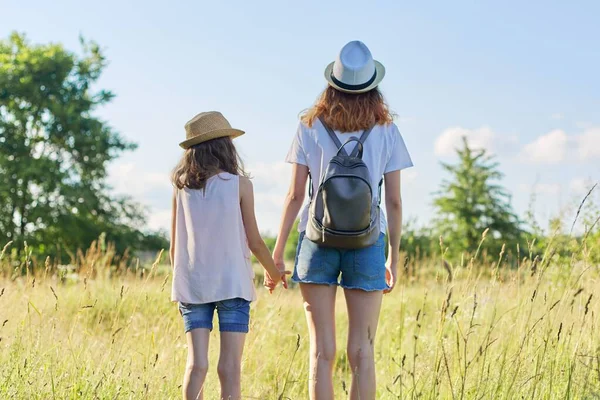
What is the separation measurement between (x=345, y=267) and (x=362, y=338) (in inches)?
15.1

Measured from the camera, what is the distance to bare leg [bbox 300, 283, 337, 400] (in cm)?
345

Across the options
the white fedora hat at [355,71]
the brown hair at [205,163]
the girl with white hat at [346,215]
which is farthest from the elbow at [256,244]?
the white fedora hat at [355,71]

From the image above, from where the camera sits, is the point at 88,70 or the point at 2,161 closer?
the point at 2,161

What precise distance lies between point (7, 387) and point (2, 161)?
19.2 m

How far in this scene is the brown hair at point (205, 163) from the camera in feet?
11.9

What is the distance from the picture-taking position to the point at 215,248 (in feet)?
11.8

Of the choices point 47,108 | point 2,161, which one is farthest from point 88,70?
point 2,161

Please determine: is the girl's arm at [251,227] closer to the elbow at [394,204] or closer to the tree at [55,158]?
the elbow at [394,204]

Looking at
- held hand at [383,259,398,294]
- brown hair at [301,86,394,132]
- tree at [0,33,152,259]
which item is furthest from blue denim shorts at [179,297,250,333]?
tree at [0,33,152,259]

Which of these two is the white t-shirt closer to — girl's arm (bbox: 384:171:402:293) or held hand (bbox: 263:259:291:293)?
girl's arm (bbox: 384:171:402:293)

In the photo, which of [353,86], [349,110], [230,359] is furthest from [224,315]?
[353,86]

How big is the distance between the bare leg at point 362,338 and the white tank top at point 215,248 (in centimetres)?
55

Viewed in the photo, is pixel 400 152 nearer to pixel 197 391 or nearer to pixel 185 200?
pixel 185 200

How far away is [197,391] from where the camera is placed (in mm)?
3576
